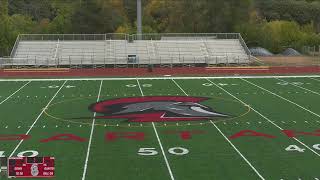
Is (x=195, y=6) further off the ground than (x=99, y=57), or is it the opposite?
(x=195, y=6)

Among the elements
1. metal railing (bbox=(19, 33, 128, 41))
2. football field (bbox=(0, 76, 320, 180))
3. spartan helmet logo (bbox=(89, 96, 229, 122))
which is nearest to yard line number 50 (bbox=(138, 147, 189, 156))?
football field (bbox=(0, 76, 320, 180))

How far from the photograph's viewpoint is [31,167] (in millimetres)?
9125

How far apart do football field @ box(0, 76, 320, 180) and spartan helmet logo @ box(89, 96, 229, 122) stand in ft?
0.12

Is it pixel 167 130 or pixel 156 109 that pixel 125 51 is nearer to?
pixel 156 109

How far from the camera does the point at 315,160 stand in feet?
43.3

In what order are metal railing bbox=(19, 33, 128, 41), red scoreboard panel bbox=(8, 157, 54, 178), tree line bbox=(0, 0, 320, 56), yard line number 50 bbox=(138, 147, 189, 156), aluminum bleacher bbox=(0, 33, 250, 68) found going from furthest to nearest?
tree line bbox=(0, 0, 320, 56) → metal railing bbox=(19, 33, 128, 41) → aluminum bleacher bbox=(0, 33, 250, 68) → yard line number 50 bbox=(138, 147, 189, 156) → red scoreboard panel bbox=(8, 157, 54, 178)

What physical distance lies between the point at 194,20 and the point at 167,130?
130 feet

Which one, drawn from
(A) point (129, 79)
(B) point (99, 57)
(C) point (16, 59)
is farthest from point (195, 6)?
(A) point (129, 79)

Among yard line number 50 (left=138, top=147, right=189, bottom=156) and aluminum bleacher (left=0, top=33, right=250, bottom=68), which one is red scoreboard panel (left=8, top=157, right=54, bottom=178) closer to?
yard line number 50 (left=138, top=147, right=189, bottom=156)

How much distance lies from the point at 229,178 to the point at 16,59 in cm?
2943

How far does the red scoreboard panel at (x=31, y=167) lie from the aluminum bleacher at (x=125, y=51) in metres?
29.2

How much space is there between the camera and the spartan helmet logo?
61.9 ft

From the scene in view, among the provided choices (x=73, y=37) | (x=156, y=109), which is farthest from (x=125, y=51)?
(x=156, y=109)

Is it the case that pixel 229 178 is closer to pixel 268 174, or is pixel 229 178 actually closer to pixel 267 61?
pixel 268 174
